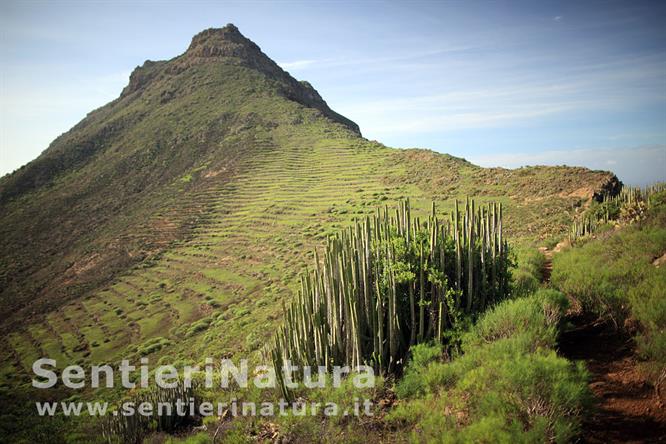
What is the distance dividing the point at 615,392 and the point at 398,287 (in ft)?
13.3

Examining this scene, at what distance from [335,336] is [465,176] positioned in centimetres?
3005

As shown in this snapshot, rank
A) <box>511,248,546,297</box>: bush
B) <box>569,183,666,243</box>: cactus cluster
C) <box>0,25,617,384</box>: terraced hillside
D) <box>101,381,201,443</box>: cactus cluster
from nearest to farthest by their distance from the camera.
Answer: <box>511,248,546,297</box>: bush → <box>101,381,201,443</box>: cactus cluster → <box>569,183,666,243</box>: cactus cluster → <box>0,25,617,384</box>: terraced hillside

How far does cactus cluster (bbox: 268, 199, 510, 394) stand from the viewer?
8328 millimetres

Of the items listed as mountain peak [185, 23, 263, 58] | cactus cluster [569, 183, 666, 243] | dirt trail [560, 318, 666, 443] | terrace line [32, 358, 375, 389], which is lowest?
terrace line [32, 358, 375, 389]

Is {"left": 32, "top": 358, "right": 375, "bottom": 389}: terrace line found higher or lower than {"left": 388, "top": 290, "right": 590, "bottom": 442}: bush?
lower

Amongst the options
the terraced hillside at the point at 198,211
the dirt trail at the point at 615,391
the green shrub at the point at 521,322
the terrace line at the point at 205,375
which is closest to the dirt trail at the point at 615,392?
the dirt trail at the point at 615,391

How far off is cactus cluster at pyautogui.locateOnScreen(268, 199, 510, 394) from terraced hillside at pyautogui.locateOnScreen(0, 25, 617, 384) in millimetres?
11094

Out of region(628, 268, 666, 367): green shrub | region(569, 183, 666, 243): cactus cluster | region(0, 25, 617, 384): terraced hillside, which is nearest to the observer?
region(628, 268, 666, 367): green shrub

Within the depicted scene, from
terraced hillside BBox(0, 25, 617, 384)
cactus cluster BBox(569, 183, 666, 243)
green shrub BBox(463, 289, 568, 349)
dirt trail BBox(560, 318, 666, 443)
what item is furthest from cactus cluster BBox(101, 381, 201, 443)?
cactus cluster BBox(569, 183, 666, 243)

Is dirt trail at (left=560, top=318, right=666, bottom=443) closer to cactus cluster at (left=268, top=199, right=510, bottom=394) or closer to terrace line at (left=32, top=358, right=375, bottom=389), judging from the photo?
cactus cluster at (left=268, top=199, right=510, bottom=394)

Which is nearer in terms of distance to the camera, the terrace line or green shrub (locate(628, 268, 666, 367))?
green shrub (locate(628, 268, 666, 367))

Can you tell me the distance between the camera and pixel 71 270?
4544 centimetres

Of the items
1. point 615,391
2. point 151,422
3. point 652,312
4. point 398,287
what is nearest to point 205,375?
point 151,422

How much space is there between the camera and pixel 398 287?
8.72 metres
